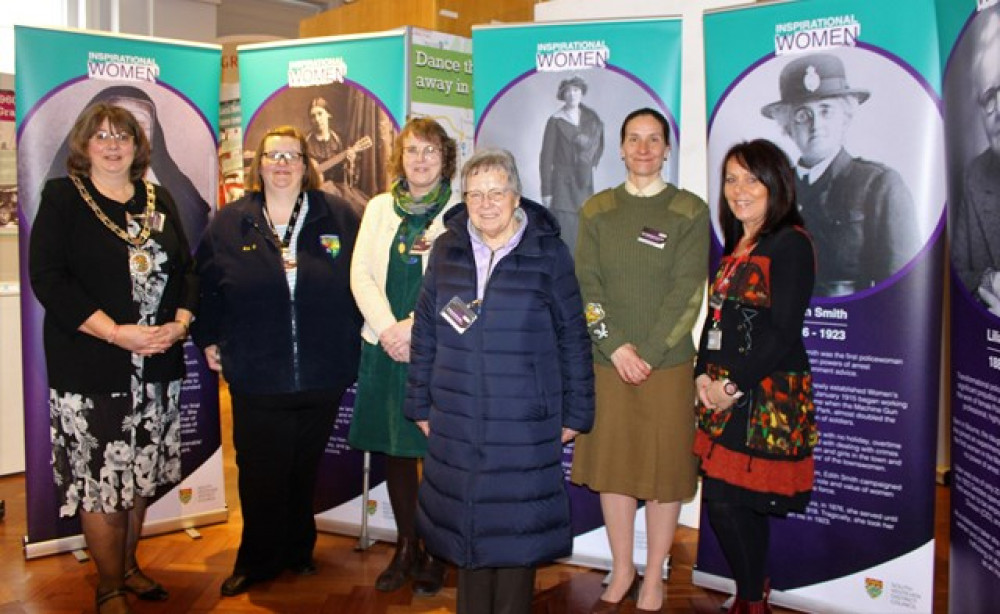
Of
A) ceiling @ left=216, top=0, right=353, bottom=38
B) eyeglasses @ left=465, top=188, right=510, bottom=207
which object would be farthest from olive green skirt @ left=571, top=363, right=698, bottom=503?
ceiling @ left=216, top=0, right=353, bottom=38

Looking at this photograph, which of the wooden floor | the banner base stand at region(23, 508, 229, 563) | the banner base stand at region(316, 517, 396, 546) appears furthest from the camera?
the banner base stand at region(316, 517, 396, 546)

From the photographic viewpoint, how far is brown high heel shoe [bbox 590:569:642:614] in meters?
3.03

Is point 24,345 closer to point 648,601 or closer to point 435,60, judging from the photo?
point 435,60

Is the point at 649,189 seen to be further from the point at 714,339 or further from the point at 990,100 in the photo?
the point at 990,100

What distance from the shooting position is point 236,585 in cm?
313

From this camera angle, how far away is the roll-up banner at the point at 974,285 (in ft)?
7.50

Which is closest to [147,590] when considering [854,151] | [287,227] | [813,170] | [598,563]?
[287,227]

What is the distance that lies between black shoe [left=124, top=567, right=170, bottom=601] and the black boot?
2.61 feet

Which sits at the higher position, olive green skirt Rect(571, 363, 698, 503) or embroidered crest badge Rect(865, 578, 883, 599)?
olive green skirt Rect(571, 363, 698, 503)

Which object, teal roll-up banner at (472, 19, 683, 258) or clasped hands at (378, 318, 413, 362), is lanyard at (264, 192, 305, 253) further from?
teal roll-up banner at (472, 19, 683, 258)

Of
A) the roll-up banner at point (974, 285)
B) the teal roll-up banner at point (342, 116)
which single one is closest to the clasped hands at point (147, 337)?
the teal roll-up banner at point (342, 116)

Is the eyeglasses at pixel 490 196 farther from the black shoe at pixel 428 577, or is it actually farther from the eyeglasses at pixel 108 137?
the black shoe at pixel 428 577

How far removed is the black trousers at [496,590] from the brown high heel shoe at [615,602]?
0.74 m

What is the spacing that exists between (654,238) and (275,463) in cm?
161
